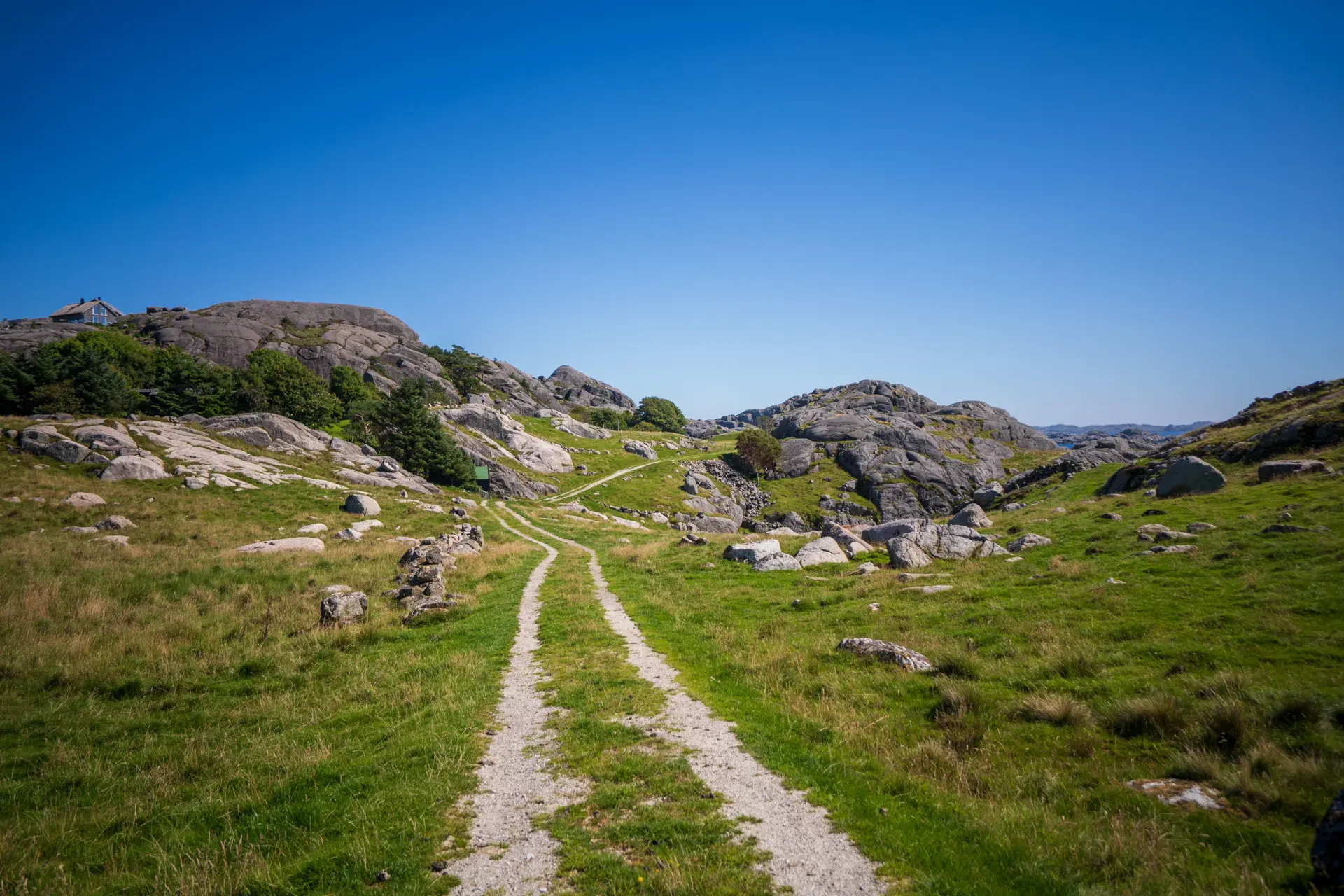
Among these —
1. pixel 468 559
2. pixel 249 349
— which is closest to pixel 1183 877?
pixel 468 559

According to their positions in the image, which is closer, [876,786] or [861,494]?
[876,786]

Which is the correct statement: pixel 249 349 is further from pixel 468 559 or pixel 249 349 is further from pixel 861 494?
pixel 861 494

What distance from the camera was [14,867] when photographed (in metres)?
7.43

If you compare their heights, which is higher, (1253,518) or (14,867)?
(1253,518)

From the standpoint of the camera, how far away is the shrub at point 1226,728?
8.96 meters

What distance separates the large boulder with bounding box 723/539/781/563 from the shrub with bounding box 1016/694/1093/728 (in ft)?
64.2

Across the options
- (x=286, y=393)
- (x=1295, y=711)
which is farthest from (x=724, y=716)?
(x=286, y=393)

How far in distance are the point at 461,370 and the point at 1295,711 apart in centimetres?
17808

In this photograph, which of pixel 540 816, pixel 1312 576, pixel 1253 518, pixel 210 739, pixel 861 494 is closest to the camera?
pixel 540 816

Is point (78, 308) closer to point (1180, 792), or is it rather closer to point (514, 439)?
point (514, 439)

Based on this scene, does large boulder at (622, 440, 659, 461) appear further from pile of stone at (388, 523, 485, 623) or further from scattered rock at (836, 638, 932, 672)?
scattered rock at (836, 638, 932, 672)

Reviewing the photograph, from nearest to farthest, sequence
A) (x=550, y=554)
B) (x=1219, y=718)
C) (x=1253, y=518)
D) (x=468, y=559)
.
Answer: (x=1219, y=718) → (x=1253, y=518) → (x=468, y=559) → (x=550, y=554)

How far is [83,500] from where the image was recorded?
36625 mm

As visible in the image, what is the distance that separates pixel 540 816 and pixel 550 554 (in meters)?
32.6
